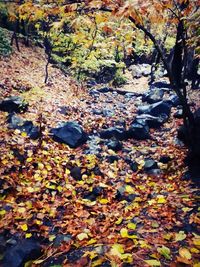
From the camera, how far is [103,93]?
13.1 metres

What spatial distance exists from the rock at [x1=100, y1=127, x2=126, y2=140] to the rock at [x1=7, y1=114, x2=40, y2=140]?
197 cm

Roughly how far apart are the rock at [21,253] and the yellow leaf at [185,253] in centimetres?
197

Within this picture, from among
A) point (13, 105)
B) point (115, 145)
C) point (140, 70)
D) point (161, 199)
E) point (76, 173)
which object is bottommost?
point (161, 199)

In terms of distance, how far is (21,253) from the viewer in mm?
3803

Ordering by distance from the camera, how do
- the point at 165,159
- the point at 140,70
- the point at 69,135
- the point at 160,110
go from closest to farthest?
the point at 165,159, the point at 69,135, the point at 160,110, the point at 140,70

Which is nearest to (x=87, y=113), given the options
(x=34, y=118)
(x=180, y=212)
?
(x=34, y=118)

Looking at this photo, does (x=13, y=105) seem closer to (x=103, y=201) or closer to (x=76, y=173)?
(x=76, y=173)

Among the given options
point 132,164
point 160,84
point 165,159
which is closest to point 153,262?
point 132,164

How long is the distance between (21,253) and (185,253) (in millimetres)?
2211

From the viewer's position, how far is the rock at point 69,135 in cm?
721

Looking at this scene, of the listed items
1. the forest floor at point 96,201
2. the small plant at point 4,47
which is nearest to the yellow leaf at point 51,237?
the forest floor at point 96,201

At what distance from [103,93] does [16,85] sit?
4.46 meters

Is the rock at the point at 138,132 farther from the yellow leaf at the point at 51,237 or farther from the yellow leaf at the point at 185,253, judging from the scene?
the yellow leaf at the point at 185,253

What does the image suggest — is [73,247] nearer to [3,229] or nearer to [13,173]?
[3,229]
